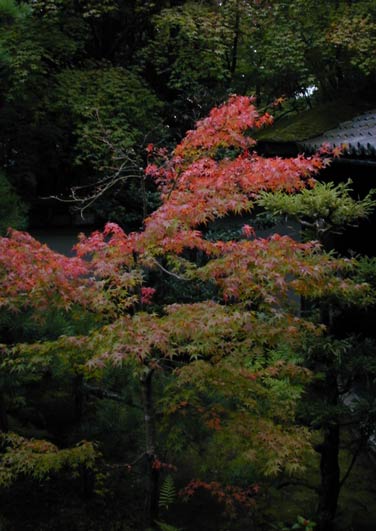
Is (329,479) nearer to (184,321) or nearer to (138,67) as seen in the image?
(184,321)

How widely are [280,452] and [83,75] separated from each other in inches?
319

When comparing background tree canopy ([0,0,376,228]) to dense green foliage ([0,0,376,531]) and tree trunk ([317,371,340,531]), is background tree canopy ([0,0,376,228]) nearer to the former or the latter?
dense green foliage ([0,0,376,531])

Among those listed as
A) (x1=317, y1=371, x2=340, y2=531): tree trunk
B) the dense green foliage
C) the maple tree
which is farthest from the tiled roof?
(x1=317, y1=371, x2=340, y2=531): tree trunk

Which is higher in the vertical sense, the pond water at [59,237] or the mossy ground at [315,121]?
the mossy ground at [315,121]

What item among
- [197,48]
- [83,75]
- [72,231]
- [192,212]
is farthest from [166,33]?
[192,212]

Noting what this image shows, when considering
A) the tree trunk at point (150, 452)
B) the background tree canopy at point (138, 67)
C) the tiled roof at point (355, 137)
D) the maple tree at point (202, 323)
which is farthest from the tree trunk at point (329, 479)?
the background tree canopy at point (138, 67)

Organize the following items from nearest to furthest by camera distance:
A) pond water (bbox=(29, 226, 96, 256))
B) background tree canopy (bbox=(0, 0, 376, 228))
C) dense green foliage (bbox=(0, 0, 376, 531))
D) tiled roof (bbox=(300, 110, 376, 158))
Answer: dense green foliage (bbox=(0, 0, 376, 531)), tiled roof (bbox=(300, 110, 376, 158)), background tree canopy (bbox=(0, 0, 376, 228)), pond water (bbox=(29, 226, 96, 256))

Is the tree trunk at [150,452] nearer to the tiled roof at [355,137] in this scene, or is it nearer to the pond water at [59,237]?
the tiled roof at [355,137]

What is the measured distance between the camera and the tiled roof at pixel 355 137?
646 centimetres

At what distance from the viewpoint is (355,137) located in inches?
288

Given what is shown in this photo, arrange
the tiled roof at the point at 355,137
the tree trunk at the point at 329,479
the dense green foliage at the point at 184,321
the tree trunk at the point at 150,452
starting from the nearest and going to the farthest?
the dense green foliage at the point at 184,321
the tree trunk at the point at 150,452
the tree trunk at the point at 329,479
the tiled roof at the point at 355,137

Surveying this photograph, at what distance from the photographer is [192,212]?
4.88m

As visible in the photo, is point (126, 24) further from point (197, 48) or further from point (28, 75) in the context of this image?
point (28, 75)

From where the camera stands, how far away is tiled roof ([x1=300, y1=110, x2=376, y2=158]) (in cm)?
646
